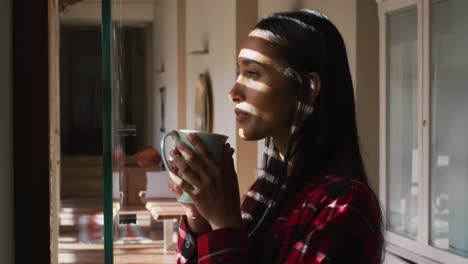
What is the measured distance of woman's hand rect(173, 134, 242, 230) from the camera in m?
0.65

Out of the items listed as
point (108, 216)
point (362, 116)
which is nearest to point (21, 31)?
point (108, 216)

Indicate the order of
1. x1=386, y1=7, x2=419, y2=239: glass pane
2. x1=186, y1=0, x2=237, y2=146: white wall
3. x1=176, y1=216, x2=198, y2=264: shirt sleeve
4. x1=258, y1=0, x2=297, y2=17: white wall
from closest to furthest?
x1=176, y1=216, x2=198, y2=264: shirt sleeve
x1=386, y1=7, x2=419, y2=239: glass pane
x1=258, y1=0, x2=297, y2=17: white wall
x1=186, y1=0, x2=237, y2=146: white wall

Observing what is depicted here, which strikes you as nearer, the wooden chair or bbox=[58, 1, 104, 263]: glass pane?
bbox=[58, 1, 104, 263]: glass pane

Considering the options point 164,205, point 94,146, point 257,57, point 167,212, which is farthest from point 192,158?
point 164,205

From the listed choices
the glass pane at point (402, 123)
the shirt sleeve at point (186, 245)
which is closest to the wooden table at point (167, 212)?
the glass pane at point (402, 123)

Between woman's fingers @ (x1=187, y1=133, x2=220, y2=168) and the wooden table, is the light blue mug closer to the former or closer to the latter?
woman's fingers @ (x1=187, y1=133, x2=220, y2=168)

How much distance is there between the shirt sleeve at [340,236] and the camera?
1.99ft

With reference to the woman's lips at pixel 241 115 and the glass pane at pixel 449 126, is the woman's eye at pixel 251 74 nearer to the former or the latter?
the woman's lips at pixel 241 115

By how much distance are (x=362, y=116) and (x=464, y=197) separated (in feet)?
2.79

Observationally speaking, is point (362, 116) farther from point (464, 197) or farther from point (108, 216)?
point (108, 216)

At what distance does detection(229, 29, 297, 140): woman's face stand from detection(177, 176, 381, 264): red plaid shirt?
0.07 m

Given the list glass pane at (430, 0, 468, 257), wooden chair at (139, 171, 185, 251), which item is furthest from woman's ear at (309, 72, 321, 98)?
wooden chair at (139, 171, 185, 251)

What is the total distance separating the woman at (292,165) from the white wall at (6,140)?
0.17 meters

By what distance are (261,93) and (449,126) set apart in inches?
90.7
